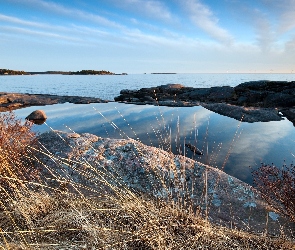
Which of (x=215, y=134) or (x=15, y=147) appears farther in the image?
(x=215, y=134)

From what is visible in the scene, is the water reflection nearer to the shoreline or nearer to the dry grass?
the shoreline

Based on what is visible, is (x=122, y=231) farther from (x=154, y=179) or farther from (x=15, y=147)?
(x=15, y=147)

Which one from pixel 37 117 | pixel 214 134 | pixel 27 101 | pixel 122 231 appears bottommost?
pixel 214 134

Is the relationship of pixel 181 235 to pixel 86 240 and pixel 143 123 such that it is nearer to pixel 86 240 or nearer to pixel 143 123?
pixel 86 240

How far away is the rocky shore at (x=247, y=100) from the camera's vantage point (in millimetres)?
26219

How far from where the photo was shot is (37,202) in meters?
4.76

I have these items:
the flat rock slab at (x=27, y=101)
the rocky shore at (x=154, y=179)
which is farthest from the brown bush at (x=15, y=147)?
the flat rock slab at (x=27, y=101)

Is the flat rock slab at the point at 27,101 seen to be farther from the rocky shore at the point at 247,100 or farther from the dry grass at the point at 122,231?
the dry grass at the point at 122,231

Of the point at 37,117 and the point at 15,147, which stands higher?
the point at 15,147

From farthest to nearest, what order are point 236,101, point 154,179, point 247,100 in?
point 236,101
point 247,100
point 154,179

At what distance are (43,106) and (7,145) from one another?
1194 inches

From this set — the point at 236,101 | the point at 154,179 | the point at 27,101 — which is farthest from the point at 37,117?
the point at 236,101

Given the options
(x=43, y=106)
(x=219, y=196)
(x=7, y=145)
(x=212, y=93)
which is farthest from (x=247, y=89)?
(x=7, y=145)

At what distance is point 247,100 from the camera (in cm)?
3659
